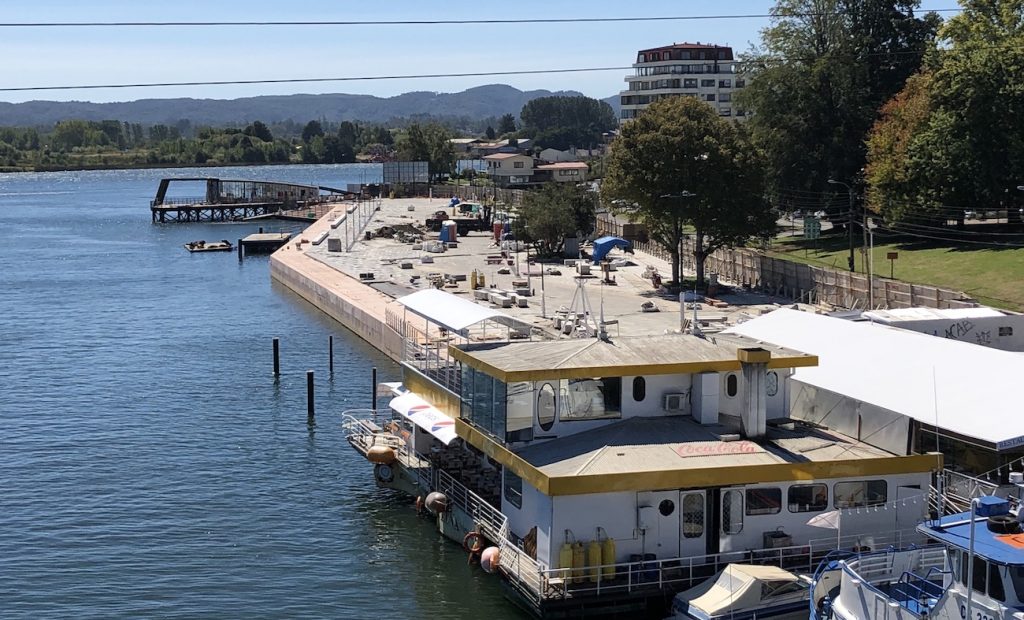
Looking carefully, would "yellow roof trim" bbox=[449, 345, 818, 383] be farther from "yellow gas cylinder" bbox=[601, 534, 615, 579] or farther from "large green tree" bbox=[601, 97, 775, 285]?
"large green tree" bbox=[601, 97, 775, 285]

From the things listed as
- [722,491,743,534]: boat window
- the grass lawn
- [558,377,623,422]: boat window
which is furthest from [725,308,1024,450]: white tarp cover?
the grass lawn

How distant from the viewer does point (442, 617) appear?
33094 millimetres

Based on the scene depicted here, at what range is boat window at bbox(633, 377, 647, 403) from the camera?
3250 cm

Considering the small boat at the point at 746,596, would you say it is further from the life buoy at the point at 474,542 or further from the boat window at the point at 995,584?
the life buoy at the point at 474,542

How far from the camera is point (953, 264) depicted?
78.9 metres

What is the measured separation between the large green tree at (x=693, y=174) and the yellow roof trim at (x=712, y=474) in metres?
49.5

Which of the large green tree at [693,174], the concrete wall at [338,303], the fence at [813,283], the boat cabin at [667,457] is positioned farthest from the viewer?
the large green tree at [693,174]

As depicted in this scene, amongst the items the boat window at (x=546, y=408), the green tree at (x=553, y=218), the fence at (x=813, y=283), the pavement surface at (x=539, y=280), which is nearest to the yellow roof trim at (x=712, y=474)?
the boat window at (x=546, y=408)

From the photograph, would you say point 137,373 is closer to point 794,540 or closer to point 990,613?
point 794,540

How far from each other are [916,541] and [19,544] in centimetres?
2556

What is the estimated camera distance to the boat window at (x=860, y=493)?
30.7 m

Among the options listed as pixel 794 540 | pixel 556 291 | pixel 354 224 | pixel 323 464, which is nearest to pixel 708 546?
pixel 794 540

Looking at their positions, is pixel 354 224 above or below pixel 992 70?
below

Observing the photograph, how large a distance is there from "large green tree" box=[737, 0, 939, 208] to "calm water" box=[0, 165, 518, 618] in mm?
37863
